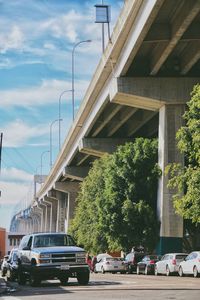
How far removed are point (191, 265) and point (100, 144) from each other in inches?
1177

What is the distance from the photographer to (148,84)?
40250mm

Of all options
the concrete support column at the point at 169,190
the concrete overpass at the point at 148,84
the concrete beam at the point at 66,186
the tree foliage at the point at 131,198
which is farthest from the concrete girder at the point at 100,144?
the concrete beam at the point at 66,186

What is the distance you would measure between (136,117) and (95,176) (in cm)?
749

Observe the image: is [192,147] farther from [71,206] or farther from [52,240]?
[71,206]

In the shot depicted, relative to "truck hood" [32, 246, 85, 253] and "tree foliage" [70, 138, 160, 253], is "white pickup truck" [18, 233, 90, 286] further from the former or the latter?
"tree foliage" [70, 138, 160, 253]

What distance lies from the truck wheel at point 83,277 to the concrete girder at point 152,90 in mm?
18180

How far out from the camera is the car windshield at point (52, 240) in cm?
2325

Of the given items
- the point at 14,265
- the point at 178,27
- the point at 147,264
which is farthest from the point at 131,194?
the point at 14,265

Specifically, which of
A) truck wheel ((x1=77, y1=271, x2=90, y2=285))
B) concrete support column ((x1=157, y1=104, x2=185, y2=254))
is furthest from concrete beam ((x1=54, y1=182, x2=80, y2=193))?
truck wheel ((x1=77, y1=271, x2=90, y2=285))

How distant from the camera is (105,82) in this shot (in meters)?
44.5

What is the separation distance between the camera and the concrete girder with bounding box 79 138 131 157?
60062 millimetres

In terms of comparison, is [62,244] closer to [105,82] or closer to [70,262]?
[70,262]

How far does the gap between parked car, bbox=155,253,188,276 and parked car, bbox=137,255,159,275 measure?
144cm

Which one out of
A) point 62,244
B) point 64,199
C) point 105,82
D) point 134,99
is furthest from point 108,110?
point 64,199
